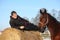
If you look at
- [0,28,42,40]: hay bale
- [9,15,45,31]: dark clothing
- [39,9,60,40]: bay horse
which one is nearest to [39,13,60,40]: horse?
[39,9,60,40]: bay horse

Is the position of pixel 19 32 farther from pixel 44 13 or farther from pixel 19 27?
pixel 44 13

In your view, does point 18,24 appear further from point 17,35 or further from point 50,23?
point 50,23

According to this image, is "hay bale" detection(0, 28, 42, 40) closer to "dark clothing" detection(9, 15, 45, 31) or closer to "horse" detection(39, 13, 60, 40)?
"dark clothing" detection(9, 15, 45, 31)

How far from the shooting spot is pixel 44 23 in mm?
6457

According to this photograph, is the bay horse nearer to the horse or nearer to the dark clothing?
the horse

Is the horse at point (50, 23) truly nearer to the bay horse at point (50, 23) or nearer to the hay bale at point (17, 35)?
the bay horse at point (50, 23)

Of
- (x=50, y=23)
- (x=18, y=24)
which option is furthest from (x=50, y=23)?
(x=18, y=24)

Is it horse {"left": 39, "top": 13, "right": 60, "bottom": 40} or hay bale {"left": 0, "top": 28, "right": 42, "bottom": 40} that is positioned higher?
horse {"left": 39, "top": 13, "right": 60, "bottom": 40}

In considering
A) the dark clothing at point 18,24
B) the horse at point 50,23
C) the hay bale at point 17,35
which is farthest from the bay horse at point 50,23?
the hay bale at point 17,35

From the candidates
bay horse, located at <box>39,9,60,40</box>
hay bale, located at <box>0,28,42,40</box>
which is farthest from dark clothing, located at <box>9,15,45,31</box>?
bay horse, located at <box>39,9,60,40</box>

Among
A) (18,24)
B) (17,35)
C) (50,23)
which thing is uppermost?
(50,23)

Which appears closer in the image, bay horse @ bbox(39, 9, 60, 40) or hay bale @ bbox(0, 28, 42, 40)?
bay horse @ bbox(39, 9, 60, 40)

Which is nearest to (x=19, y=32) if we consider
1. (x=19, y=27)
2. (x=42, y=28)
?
(x=19, y=27)

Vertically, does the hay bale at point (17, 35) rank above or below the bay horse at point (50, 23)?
below
